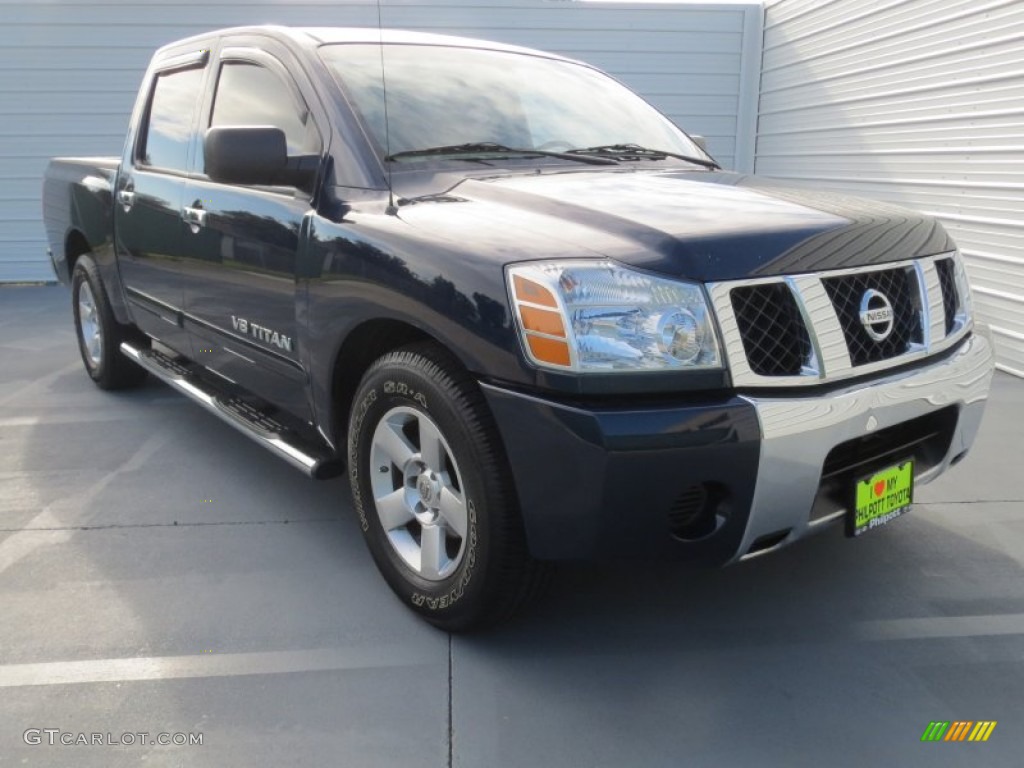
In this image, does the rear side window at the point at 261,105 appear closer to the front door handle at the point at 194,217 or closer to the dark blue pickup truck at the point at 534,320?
the dark blue pickup truck at the point at 534,320

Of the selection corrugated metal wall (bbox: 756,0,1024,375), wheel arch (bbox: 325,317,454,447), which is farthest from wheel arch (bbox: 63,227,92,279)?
corrugated metal wall (bbox: 756,0,1024,375)

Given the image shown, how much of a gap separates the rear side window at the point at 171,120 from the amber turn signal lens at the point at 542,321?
2.31m

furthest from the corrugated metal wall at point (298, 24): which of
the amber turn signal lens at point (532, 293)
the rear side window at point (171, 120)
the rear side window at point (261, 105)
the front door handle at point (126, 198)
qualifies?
the amber turn signal lens at point (532, 293)

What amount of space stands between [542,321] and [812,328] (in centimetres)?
67

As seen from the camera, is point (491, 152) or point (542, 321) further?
point (491, 152)

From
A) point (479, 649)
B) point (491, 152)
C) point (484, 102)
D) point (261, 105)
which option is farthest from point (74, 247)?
point (479, 649)

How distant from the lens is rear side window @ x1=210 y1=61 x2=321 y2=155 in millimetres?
2998

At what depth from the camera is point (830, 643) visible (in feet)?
8.34

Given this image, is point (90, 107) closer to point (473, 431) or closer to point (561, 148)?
point (561, 148)

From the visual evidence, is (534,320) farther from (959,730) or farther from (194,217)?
(194,217)

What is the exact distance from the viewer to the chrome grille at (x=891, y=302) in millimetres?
2248

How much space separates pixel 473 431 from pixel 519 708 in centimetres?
72

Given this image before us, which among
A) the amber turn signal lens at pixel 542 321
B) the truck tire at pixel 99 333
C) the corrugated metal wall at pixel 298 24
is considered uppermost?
the corrugated metal wall at pixel 298 24

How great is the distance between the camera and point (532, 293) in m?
2.05
